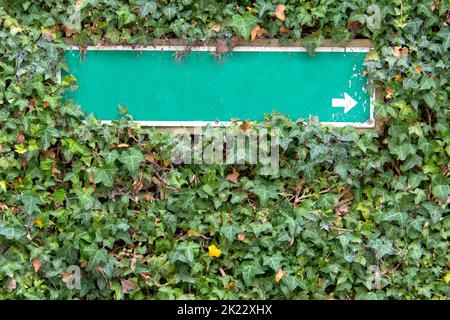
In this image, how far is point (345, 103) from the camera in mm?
4109

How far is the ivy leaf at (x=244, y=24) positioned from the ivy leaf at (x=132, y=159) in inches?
34.8

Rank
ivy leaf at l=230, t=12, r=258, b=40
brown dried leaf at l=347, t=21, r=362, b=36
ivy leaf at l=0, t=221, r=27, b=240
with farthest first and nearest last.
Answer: brown dried leaf at l=347, t=21, r=362, b=36
ivy leaf at l=230, t=12, r=258, b=40
ivy leaf at l=0, t=221, r=27, b=240

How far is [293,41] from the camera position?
163 inches

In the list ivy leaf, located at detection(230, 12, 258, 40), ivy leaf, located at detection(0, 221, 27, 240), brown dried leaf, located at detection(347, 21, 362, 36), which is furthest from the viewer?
brown dried leaf, located at detection(347, 21, 362, 36)

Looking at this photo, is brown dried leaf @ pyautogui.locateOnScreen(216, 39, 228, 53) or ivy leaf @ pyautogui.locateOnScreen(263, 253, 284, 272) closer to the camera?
ivy leaf @ pyautogui.locateOnScreen(263, 253, 284, 272)

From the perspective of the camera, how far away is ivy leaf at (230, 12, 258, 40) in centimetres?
406

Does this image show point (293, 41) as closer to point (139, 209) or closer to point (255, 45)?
point (255, 45)

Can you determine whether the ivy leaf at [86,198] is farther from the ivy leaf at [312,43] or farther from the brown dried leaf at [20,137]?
the ivy leaf at [312,43]

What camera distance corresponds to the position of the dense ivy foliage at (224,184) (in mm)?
4043

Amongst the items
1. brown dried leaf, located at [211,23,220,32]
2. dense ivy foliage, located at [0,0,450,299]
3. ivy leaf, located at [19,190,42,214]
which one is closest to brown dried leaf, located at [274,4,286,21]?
dense ivy foliage, located at [0,0,450,299]

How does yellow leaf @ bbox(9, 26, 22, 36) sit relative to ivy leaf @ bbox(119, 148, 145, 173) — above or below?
above

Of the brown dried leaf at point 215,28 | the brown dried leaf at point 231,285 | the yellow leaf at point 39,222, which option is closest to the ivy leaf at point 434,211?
the brown dried leaf at point 231,285

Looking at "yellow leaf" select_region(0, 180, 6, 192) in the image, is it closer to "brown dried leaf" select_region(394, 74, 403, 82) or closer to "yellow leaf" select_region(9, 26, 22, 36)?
"yellow leaf" select_region(9, 26, 22, 36)

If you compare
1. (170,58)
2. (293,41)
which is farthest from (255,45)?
(170,58)
